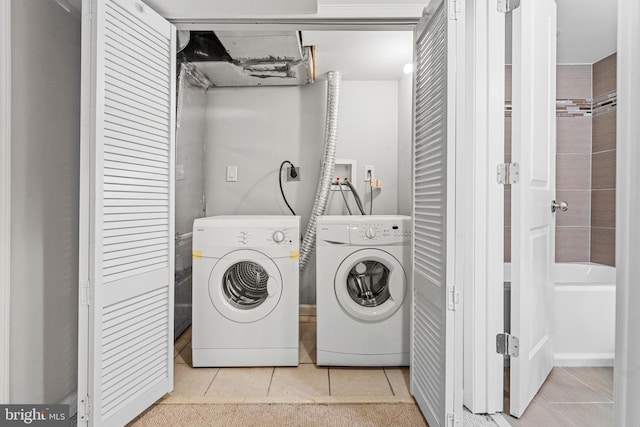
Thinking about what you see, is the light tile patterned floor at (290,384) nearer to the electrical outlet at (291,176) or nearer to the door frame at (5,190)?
the door frame at (5,190)

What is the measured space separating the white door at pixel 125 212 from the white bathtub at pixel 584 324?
1876mm

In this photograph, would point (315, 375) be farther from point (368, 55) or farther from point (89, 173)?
point (368, 55)

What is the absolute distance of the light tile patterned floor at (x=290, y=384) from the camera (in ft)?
6.05

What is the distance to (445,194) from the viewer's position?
139 centimetres

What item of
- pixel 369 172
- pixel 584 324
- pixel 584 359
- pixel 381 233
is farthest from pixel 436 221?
pixel 369 172

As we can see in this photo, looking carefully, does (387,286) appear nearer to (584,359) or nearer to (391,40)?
(584,359)

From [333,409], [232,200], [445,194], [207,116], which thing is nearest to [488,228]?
[445,194]

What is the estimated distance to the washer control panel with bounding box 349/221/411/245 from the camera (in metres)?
2.14

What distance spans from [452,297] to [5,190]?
→ 1.63m

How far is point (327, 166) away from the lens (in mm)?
2842

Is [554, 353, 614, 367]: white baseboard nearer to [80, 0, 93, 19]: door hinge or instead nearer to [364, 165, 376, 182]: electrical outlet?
[364, 165, 376, 182]: electrical outlet

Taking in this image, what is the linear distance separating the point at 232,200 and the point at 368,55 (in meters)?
1.56

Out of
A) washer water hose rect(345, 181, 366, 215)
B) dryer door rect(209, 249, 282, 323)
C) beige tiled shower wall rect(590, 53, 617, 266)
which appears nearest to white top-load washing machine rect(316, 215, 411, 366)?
dryer door rect(209, 249, 282, 323)

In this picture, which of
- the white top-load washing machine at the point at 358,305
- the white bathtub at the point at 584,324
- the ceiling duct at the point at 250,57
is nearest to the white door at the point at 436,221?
the white top-load washing machine at the point at 358,305
